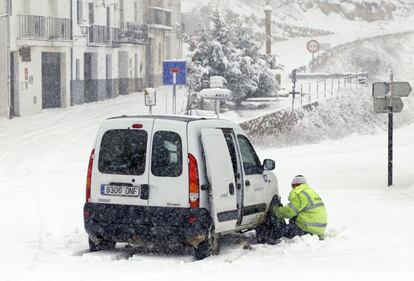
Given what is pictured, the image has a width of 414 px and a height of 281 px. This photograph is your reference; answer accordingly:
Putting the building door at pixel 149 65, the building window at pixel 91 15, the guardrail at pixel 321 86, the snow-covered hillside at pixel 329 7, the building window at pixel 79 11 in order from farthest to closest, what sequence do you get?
the snow-covered hillside at pixel 329 7
the building door at pixel 149 65
the building window at pixel 91 15
the building window at pixel 79 11
the guardrail at pixel 321 86

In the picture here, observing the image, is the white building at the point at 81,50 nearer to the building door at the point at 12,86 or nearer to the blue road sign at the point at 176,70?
the building door at the point at 12,86

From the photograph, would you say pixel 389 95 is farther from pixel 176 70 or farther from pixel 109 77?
pixel 109 77

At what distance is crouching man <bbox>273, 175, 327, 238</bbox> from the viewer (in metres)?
14.3

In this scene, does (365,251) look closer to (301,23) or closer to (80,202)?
(80,202)

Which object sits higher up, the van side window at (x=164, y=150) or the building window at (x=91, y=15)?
the building window at (x=91, y=15)

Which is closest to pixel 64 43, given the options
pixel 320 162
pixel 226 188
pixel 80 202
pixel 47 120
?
pixel 47 120

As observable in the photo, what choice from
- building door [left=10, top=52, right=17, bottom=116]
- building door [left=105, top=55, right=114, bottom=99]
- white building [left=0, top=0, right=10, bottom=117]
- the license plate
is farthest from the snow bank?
the license plate

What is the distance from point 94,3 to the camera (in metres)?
57.9

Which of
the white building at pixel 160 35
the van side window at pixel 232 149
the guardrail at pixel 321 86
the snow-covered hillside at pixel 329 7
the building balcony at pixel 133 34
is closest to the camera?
the van side window at pixel 232 149

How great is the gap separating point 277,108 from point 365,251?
3157 centimetres

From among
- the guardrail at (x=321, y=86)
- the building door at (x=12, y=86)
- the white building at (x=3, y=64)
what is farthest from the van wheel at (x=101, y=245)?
the building door at (x=12, y=86)

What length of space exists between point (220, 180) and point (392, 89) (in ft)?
41.1

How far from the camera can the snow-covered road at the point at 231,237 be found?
39.1ft

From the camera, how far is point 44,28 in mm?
48750
